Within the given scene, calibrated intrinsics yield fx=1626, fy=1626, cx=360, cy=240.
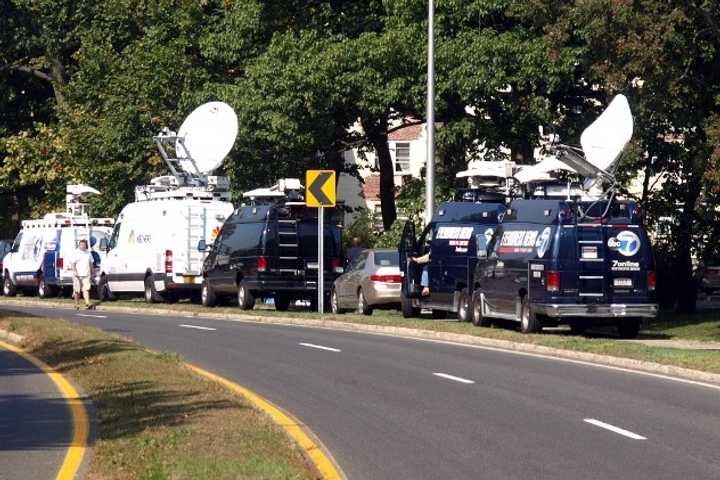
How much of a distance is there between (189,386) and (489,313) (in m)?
12.7

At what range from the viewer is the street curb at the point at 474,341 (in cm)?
2123

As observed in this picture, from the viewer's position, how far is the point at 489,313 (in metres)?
29.8

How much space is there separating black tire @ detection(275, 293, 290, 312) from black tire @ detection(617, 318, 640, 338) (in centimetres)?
1091

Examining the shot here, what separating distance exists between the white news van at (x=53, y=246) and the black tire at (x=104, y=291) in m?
1.02

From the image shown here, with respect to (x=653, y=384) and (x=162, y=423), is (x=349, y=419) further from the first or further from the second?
(x=653, y=384)

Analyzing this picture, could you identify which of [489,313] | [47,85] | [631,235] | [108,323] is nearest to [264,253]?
[108,323]

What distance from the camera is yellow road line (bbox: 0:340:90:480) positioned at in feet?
40.0

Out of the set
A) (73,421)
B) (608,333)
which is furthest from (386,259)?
(73,421)

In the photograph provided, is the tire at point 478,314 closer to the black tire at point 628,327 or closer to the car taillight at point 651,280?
the black tire at point 628,327

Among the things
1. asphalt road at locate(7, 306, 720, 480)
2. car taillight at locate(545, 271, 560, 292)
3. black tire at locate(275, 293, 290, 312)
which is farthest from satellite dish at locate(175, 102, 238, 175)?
car taillight at locate(545, 271, 560, 292)

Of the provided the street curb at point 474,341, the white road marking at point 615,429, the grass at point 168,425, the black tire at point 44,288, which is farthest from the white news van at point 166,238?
the white road marking at point 615,429

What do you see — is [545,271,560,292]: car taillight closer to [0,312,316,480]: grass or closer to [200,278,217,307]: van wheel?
[0,312,316,480]: grass

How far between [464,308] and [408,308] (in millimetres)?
2804

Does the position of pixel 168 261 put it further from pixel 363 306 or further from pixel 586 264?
pixel 586 264
